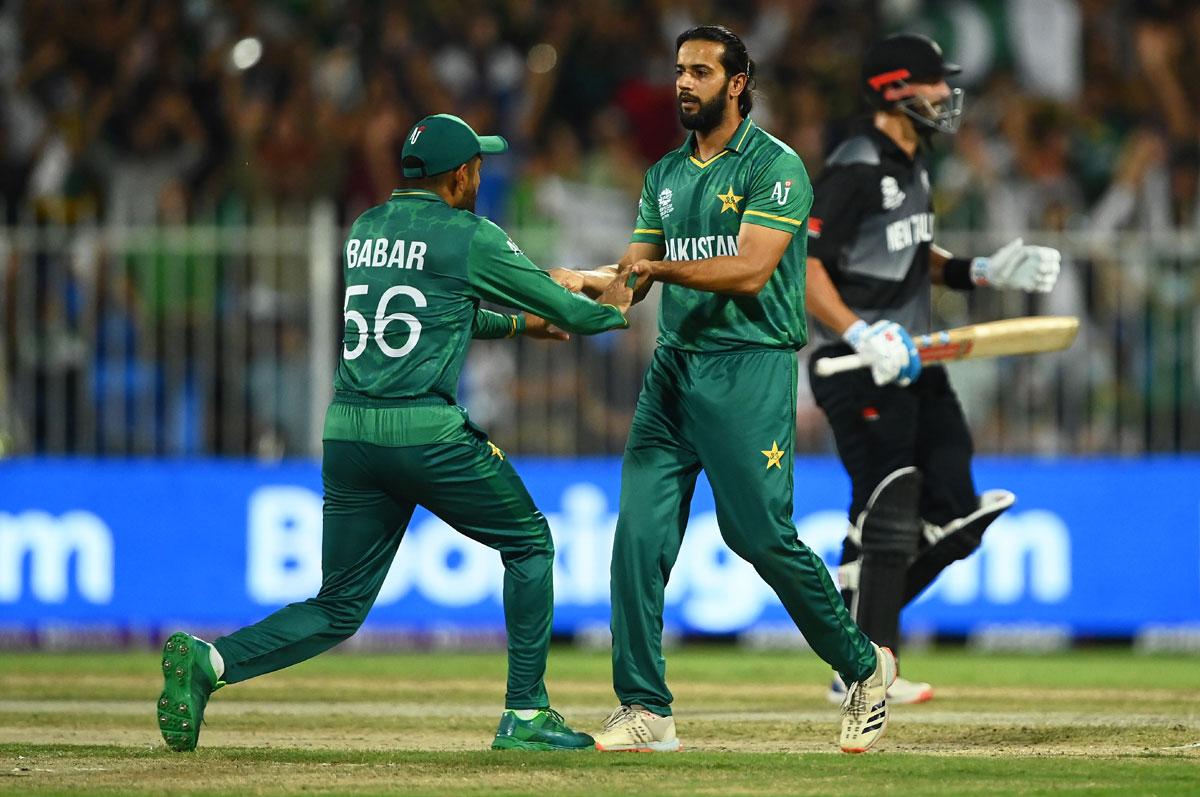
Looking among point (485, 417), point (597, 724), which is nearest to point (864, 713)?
point (597, 724)

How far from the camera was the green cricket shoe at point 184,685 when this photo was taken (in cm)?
711

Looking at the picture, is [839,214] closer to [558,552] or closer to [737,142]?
[737,142]

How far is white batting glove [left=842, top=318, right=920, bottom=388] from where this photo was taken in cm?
849

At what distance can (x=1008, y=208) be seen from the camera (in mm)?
13992

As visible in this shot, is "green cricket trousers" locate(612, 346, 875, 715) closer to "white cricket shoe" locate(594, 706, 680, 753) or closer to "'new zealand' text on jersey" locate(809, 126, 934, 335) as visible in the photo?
"white cricket shoe" locate(594, 706, 680, 753)

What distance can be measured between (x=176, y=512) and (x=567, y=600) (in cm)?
253

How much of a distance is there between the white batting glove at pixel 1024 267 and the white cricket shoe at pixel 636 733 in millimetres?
2934

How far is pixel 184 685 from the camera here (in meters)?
7.11

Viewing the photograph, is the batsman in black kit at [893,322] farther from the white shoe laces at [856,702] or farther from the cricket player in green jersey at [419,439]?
the cricket player in green jersey at [419,439]

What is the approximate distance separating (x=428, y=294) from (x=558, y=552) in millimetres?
5761

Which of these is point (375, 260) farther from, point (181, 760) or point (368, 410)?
point (181, 760)

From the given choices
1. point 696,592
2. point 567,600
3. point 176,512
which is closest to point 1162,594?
point 696,592

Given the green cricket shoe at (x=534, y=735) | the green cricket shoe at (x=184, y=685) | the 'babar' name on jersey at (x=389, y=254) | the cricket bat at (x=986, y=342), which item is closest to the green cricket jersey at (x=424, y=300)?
the 'babar' name on jersey at (x=389, y=254)

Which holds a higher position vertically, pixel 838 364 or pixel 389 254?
pixel 389 254
